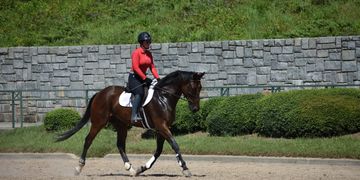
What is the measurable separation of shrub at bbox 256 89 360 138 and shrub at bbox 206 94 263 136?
1.28 ft

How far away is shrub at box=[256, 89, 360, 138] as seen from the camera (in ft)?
67.0

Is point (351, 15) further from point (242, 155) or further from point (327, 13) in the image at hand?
point (242, 155)

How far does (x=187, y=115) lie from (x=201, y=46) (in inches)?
179

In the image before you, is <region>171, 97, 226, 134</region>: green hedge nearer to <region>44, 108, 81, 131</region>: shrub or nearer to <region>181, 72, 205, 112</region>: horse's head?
<region>44, 108, 81, 131</region>: shrub

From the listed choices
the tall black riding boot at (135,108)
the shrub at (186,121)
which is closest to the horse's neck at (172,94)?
the tall black riding boot at (135,108)

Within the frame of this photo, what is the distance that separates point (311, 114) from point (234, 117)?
94.9 inches

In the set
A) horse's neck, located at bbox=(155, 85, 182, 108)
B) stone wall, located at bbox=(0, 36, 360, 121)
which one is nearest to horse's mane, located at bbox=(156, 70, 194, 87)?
horse's neck, located at bbox=(155, 85, 182, 108)

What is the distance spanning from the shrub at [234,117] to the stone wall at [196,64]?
397 centimetres

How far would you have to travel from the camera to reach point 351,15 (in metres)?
27.9

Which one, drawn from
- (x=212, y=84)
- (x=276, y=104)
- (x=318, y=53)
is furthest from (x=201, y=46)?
(x=276, y=104)

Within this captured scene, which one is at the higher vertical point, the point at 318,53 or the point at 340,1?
the point at 340,1

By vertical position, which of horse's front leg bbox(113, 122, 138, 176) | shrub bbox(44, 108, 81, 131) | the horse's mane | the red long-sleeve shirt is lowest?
shrub bbox(44, 108, 81, 131)

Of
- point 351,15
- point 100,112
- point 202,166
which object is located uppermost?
point 351,15

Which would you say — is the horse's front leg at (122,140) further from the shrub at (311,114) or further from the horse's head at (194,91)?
the shrub at (311,114)
